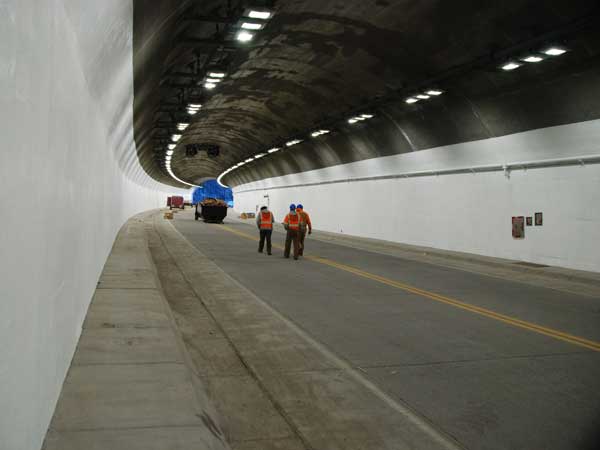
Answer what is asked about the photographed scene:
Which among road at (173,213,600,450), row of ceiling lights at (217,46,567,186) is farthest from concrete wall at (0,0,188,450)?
row of ceiling lights at (217,46,567,186)

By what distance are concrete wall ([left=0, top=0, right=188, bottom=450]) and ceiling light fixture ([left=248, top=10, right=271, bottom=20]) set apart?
7007mm

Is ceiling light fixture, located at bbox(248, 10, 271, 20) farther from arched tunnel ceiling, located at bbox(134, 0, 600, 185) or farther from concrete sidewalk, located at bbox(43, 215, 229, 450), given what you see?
concrete sidewalk, located at bbox(43, 215, 229, 450)

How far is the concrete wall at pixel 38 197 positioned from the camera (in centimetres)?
272

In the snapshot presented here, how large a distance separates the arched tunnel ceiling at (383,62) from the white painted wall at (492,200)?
2.05 feet

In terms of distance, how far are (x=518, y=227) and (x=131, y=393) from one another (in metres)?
16.4

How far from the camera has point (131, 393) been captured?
5.47 meters

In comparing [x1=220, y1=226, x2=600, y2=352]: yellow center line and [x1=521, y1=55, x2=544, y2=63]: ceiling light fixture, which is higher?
[x1=521, y1=55, x2=544, y2=63]: ceiling light fixture

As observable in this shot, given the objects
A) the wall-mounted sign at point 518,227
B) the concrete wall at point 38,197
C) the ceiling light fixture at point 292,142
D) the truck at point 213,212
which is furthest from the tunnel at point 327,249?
the truck at point 213,212

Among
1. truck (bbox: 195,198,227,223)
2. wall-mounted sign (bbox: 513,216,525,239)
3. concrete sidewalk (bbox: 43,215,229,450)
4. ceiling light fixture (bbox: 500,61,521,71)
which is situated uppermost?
ceiling light fixture (bbox: 500,61,521,71)

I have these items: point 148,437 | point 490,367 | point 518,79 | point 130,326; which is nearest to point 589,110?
point 518,79

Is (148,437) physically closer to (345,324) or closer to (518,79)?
(345,324)

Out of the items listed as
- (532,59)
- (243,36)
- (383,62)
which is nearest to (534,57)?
(532,59)

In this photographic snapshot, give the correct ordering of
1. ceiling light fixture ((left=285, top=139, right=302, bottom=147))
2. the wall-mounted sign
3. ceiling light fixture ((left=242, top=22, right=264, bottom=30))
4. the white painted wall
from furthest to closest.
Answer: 1. ceiling light fixture ((left=285, top=139, right=302, bottom=147))
2. the wall-mounted sign
3. the white painted wall
4. ceiling light fixture ((left=242, top=22, right=264, bottom=30))

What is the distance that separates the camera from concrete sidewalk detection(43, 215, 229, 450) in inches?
175
